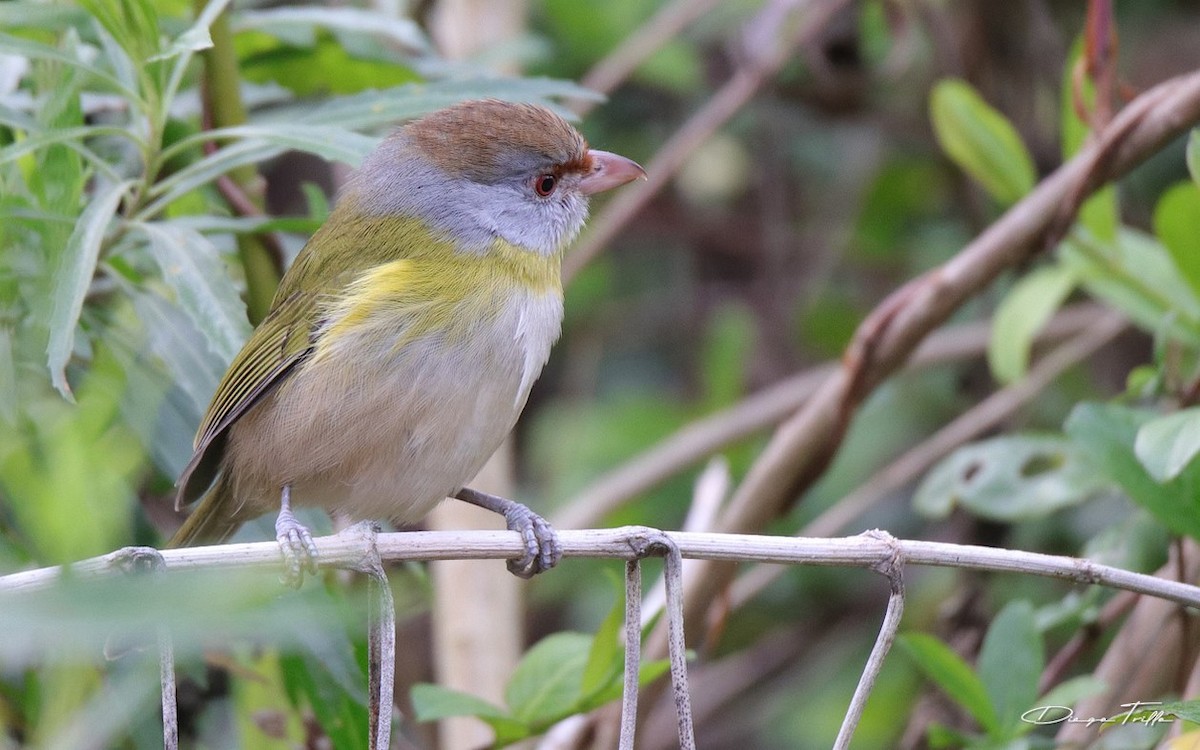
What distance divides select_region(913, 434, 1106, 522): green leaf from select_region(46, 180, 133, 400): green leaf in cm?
210

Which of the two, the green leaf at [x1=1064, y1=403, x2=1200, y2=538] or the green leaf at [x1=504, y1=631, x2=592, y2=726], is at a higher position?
the green leaf at [x1=1064, y1=403, x2=1200, y2=538]

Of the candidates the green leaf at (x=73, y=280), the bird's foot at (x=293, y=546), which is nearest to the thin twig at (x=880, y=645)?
the bird's foot at (x=293, y=546)

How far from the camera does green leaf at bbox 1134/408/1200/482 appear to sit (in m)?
2.37

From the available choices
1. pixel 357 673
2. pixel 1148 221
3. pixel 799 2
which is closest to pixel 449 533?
pixel 357 673

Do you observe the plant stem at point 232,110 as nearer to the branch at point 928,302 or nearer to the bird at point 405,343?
the bird at point 405,343

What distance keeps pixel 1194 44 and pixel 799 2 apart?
68.9 inches

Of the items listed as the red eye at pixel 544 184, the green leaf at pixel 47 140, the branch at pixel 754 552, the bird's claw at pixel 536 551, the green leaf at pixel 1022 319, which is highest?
the red eye at pixel 544 184

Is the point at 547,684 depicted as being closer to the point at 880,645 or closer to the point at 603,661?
the point at 603,661

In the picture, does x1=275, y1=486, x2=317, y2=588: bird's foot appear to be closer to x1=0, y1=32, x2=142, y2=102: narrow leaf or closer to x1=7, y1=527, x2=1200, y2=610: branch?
x1=7, y1=527, x2=1200, y2=610: branch

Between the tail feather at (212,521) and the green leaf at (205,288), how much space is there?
0.53m

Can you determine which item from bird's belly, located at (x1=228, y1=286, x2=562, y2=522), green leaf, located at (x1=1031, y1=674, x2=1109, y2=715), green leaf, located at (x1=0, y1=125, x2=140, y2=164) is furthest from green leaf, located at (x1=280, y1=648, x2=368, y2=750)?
green leaf, located at (x1=1031, y1=674, x2=1109, y2=715)

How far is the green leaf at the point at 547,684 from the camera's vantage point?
103 inches

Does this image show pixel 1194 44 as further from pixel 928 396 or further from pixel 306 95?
pixel 306 95

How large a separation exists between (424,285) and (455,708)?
2.84 feet
